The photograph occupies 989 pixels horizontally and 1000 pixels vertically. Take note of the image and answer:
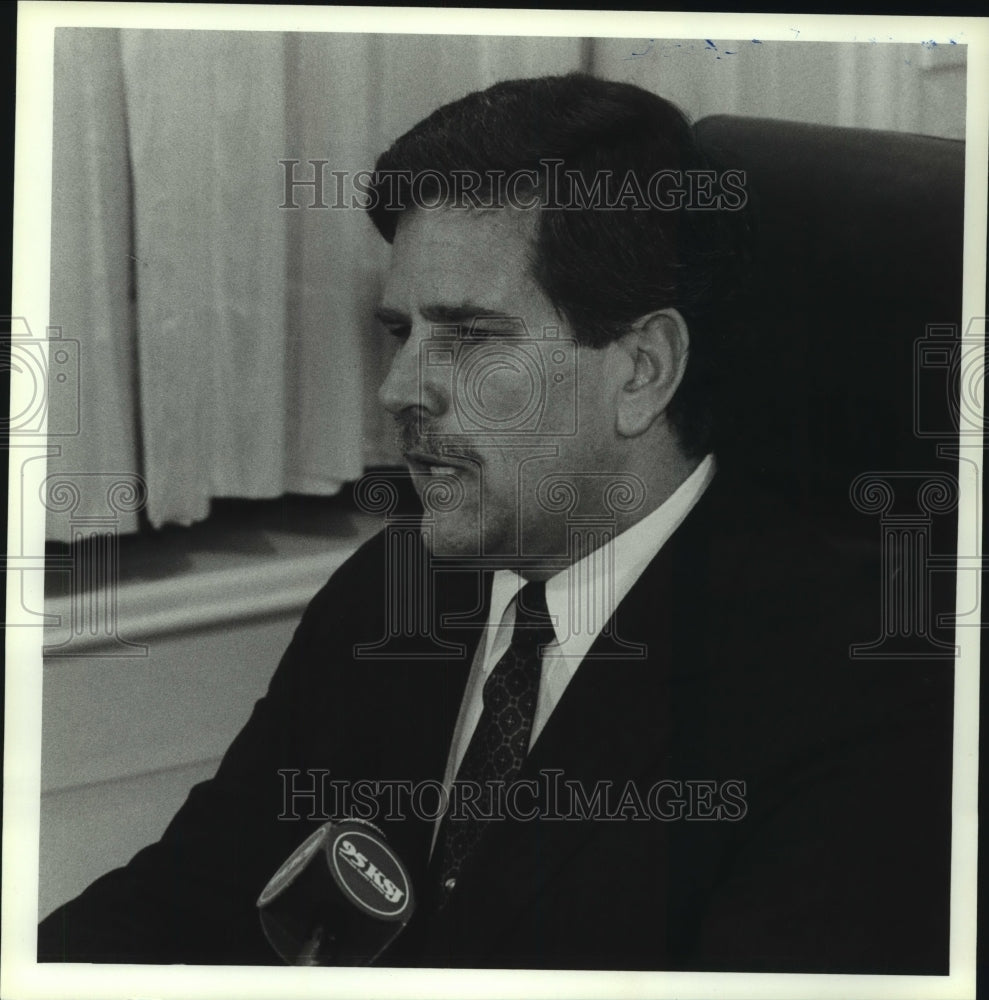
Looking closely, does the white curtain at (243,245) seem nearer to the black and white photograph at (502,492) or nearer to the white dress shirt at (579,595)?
the black and white photograph at (502,492)

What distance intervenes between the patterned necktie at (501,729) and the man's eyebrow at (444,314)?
0.56 m

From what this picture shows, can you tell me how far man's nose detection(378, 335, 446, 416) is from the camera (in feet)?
8.01

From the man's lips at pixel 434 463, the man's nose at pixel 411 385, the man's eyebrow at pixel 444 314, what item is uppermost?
the man's eyebrow at pixel 444 314

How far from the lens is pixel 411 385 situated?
8.02ft

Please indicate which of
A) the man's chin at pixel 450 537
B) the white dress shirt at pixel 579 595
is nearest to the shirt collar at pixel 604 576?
the white dress shirt at pixel 579 595

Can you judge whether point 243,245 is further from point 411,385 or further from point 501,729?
point 501,729

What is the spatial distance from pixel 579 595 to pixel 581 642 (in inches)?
3.8

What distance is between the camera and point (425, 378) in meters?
Answer: 2.44

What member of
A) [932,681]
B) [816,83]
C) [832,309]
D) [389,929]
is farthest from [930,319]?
[389,929]

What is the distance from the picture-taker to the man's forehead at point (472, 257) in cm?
242

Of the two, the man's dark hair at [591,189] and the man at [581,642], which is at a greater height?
the man's dark hair at [591,189]

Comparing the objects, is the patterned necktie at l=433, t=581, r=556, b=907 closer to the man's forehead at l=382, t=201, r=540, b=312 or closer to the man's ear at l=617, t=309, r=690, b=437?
the man's ear at l=617, t=309, r=690, b=437

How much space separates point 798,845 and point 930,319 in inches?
44.2

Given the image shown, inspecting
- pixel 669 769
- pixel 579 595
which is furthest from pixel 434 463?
pixel 669 769
